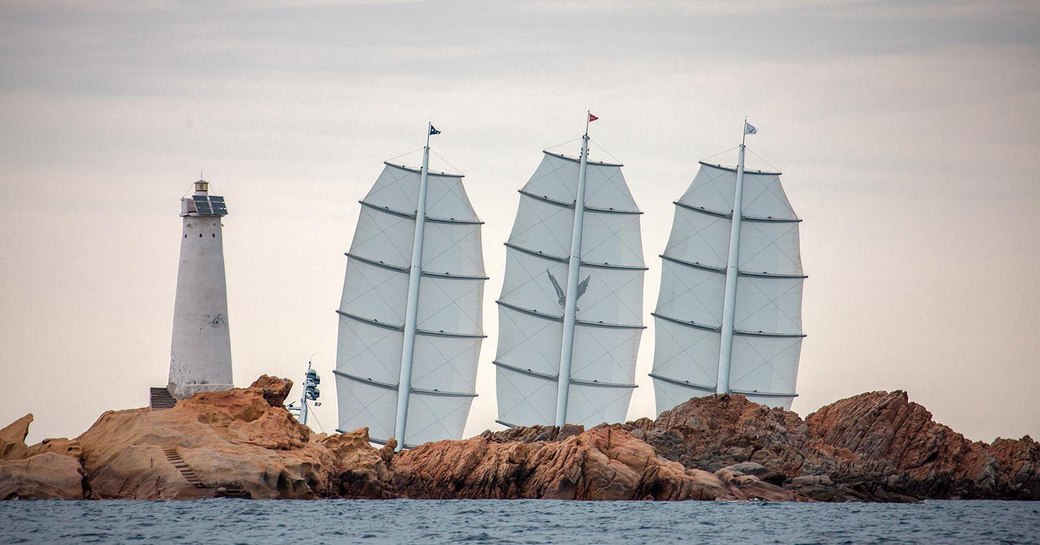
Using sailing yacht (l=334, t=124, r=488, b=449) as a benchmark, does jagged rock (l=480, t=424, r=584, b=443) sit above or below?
below

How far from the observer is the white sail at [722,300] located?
7925 cm

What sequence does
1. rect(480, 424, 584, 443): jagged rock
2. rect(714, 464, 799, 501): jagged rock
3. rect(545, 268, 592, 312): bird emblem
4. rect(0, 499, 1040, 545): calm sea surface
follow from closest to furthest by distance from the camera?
rect(0, 499, 1040, 545): calm sea surface < rect(714, 464, 799, 501): jagged rock < rect(480, 424, 584, 443): jagged rock < rect(545, 268, 592, 312): bird emblem

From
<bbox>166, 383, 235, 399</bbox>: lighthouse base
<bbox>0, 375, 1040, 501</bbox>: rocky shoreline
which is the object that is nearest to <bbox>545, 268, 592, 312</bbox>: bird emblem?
<bbox>0, 375, 1040, 501</bbox>: rocky shoreline

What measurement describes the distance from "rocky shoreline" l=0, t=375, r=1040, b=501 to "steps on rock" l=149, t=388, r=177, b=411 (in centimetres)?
347

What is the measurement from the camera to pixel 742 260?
80438 mm

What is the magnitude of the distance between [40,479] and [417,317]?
2244 centimetres

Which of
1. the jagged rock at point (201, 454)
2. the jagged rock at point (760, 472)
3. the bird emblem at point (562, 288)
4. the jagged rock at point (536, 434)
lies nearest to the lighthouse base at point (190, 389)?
the jagged rock at point (201, 454)

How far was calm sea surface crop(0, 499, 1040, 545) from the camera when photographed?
51.7 metres

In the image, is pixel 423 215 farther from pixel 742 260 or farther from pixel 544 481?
pixel 544 481

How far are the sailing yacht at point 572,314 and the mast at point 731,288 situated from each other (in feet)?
12.0

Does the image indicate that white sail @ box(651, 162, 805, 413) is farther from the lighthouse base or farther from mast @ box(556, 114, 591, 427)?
the lighthouse base

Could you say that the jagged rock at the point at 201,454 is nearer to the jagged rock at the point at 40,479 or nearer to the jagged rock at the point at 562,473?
the jagged rock at the point at 40,479

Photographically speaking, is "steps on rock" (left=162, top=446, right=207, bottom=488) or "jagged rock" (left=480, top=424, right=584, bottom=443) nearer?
"steps on rock" (left=162, top=446, right=207, bottom=488)

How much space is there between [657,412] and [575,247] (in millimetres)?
7404
